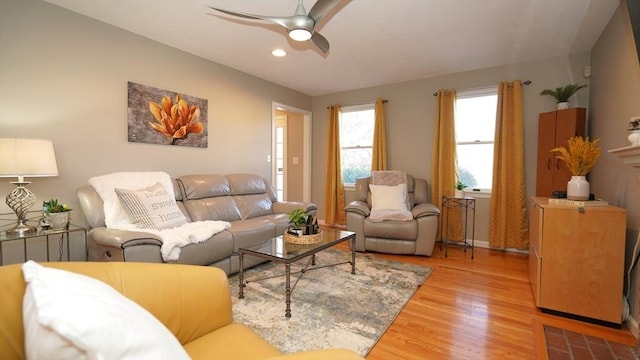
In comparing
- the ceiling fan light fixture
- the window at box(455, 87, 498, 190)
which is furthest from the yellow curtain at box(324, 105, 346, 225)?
the ceiling fan light fixture

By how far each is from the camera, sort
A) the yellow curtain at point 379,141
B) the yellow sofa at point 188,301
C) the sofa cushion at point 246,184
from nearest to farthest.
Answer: the yellow sofa at point 188,301
the sofa cushion at point 246,184
the yellow curtain at point 379,141

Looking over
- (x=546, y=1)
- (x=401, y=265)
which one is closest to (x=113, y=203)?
(x=401, y=265)

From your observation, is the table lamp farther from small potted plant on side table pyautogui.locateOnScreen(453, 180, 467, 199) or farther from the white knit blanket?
small potted plant on side table pyautogui.locateOnScreen(453, 180, 467, 199)

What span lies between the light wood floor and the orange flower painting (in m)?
2.94

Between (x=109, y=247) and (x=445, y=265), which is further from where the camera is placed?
(x=445, y=265)

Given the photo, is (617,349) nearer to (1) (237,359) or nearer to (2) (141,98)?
(1) (237,359)

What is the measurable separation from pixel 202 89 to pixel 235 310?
2656 mm

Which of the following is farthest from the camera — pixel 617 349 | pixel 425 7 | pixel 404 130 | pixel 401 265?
pixel 404 130

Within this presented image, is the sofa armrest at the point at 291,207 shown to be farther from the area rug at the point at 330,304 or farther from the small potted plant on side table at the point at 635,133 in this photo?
the small potted plant on side table at the point at 635,133

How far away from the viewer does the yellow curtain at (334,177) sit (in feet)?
16.8

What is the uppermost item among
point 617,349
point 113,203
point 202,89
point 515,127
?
point 202,89

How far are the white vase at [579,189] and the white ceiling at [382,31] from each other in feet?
4.74

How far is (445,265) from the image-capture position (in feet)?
10.7

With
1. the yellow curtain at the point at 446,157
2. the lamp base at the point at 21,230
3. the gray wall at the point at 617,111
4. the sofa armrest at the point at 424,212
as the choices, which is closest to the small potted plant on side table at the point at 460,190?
the yellow curtain at the point at 446,157
